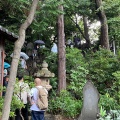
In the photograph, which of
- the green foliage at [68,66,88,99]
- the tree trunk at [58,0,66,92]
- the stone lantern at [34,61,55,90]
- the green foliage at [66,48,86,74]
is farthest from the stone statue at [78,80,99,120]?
the green foliage at [66,48,86,74]

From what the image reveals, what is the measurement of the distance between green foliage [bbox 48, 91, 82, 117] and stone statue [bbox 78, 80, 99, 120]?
159 centimetres

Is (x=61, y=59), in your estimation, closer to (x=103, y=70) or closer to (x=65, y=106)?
(x=103, y=70)

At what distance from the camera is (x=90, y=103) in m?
7.78

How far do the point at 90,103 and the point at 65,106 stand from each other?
2135mm

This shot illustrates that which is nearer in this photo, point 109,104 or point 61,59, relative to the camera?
point 109,104

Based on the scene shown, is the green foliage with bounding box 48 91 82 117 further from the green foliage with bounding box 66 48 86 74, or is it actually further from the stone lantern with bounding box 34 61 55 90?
the green foliage with bounding box 66 48 86 74

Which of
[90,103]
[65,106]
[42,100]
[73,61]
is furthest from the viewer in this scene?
[73,61]

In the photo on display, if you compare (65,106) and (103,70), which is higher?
(103,70)

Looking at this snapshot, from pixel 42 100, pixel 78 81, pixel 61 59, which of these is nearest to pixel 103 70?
pixel 78 81

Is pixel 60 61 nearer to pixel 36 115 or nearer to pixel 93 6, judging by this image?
pixel 36 115

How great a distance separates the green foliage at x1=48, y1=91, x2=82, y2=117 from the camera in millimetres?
9438

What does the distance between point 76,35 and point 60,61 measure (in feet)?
30.1

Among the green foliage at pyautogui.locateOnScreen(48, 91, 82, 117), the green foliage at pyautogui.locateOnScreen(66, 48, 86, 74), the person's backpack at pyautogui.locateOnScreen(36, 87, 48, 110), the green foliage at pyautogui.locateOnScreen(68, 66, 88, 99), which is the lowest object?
the green foliage at pyautogui.locateOnScreen(48, 91, 82, 117)

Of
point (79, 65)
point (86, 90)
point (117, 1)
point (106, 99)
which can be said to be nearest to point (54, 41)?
point (79, 65)
